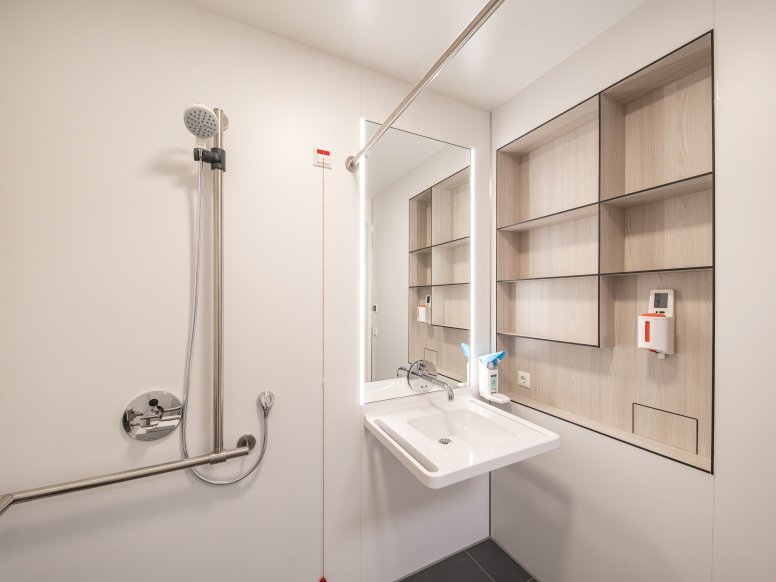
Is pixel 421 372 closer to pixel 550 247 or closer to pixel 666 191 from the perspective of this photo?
pixel 550 247

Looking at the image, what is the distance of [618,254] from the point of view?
135 cm

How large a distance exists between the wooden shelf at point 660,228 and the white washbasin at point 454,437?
31.6 inches

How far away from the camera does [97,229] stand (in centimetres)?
102

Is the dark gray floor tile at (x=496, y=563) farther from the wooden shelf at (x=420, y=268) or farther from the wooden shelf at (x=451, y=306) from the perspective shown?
the wooden shelf at (x=420, y=268)

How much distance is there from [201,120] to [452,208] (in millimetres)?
1277

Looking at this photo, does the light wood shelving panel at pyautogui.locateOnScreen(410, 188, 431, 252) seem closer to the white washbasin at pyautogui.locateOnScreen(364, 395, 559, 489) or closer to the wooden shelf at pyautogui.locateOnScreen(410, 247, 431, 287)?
the wooden shelf at pyautogui.locateOnScreen(410, 247, 431, 287)

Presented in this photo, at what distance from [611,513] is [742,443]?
0.58m

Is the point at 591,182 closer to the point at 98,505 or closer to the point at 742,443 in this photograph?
the point at 742,443

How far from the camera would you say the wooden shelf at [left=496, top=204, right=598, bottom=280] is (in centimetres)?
146

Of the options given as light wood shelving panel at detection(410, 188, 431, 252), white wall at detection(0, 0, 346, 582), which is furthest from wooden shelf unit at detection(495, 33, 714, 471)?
white wall at detection(0, 0, 346, 582)

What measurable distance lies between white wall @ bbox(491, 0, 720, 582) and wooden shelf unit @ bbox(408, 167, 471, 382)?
17.6 inches

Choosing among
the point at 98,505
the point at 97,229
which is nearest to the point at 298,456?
the point at 98,505

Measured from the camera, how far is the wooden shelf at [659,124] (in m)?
1.10

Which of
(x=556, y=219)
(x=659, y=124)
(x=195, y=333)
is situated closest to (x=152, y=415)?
(x=195, y=333)
